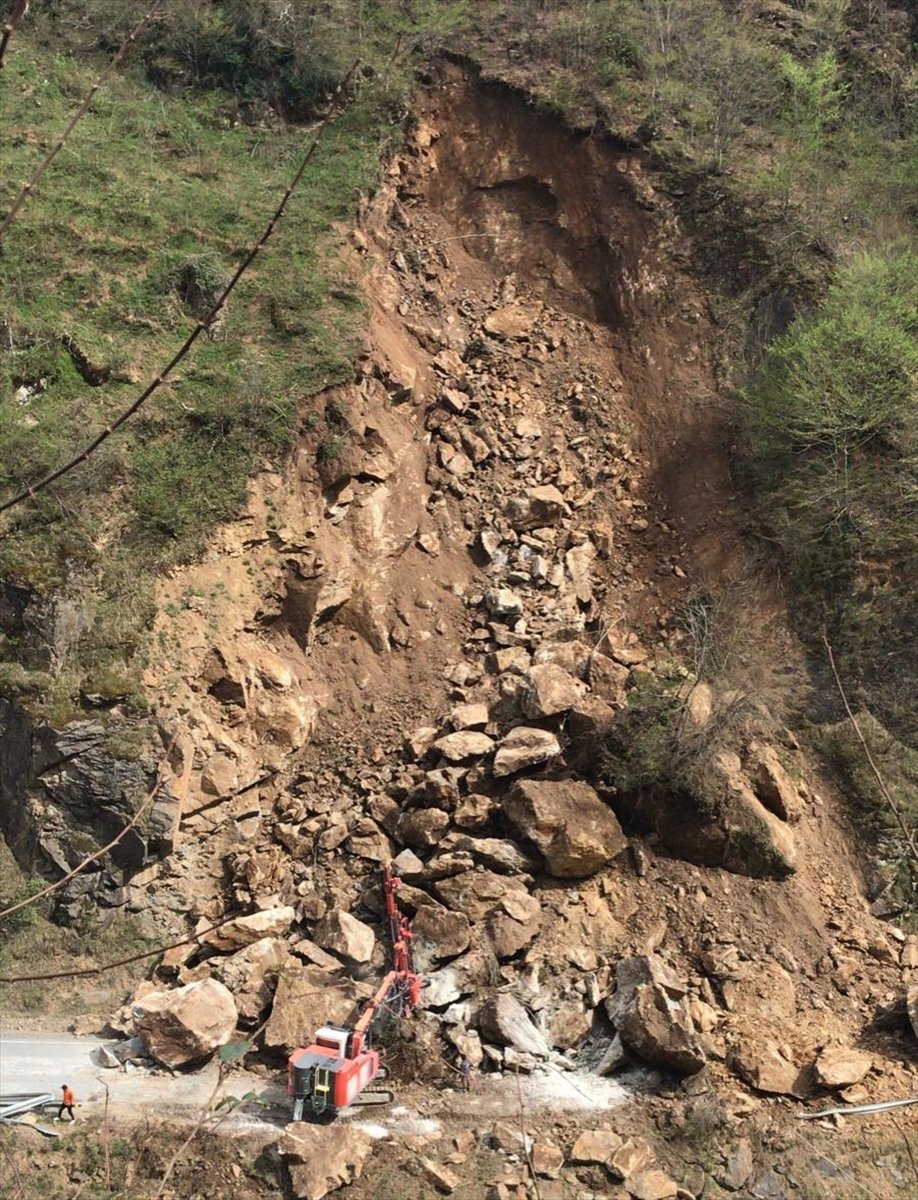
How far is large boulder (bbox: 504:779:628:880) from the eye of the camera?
9555 millimetres

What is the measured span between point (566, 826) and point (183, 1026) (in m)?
4.16

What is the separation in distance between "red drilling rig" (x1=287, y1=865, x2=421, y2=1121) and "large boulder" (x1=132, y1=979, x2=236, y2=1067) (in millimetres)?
779

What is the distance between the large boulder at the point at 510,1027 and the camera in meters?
8.34

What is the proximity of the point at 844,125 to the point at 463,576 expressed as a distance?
39.6ft

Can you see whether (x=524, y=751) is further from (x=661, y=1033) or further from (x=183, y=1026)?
(x=183, y=1026)

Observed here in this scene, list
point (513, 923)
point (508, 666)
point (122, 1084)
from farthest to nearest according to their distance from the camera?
point (508, 666), point (513, 923), point (122, 1084)

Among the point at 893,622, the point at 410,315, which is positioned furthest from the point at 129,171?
the point at 893,622

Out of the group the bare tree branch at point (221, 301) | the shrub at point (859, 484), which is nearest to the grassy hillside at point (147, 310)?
the shrub at point (859, 484)

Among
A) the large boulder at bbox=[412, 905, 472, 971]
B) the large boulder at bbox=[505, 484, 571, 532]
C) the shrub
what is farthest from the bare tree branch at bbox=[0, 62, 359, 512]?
the large boulder at bbox=[505, 484, 571, 532]

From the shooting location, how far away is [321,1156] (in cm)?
715

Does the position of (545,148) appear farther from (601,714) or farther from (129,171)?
(601,714)

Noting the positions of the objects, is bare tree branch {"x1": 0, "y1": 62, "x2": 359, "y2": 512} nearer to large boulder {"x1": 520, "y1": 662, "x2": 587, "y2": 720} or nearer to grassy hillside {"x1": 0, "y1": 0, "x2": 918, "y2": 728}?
large boulder {"x1": 520, "y1": 662, "x2": 587, "y2": 720}

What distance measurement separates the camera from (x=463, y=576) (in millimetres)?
13023

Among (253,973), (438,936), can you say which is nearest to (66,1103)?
(253,973)
